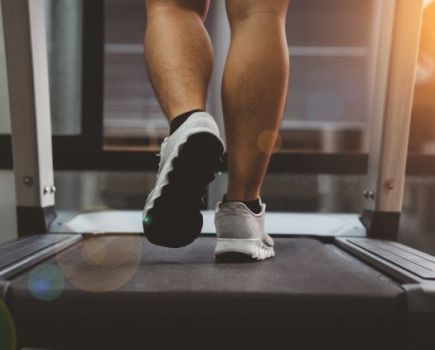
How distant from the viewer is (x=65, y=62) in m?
2.08

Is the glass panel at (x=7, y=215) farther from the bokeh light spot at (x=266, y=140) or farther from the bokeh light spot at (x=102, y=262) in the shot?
the bokeh light spot at (x=266, y=140)

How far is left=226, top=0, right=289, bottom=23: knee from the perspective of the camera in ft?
2.86

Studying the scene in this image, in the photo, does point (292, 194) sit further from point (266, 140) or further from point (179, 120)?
point (179, 120)

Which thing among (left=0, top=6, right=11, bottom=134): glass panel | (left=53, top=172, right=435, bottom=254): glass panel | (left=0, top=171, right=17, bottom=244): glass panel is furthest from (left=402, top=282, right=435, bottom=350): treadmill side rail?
(left=0, top=6, right=11, bottom=134): glass panel

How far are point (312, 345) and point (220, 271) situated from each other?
0.74 ft

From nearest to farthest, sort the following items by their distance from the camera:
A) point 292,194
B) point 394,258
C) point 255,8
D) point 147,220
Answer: point 147,220, point 255,8, point 394,258, point 292,194

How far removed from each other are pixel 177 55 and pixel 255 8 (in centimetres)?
18

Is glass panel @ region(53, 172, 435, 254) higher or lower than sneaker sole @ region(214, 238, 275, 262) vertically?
lower

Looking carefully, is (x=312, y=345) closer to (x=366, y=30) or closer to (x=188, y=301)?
(x=188, y=301)

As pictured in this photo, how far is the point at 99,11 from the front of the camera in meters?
2.07

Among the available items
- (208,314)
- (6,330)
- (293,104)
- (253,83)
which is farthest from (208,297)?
(293,104)

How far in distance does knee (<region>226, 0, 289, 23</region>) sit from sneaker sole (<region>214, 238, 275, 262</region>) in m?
0.44

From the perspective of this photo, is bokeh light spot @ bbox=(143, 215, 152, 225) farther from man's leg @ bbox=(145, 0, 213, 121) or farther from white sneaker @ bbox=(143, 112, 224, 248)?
man's leg @ bbox=(145, 0, 213, 121)

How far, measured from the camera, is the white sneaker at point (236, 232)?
2.95 feet
